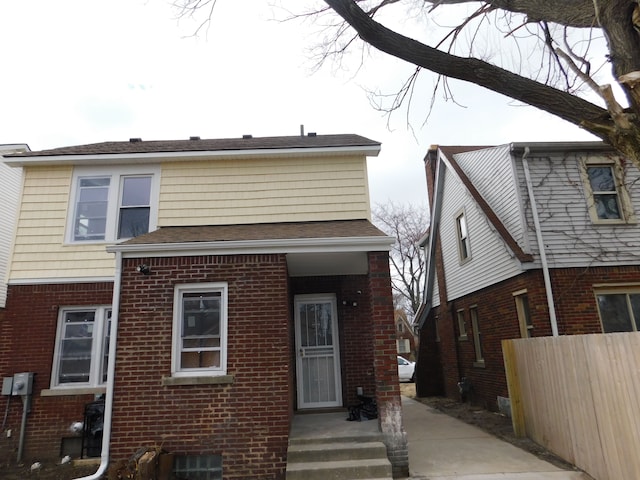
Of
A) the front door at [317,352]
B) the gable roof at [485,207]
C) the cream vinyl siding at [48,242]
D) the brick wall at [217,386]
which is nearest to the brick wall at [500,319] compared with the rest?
the gable roof at [485,207]

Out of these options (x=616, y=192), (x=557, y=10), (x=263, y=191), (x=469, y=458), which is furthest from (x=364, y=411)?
(x=616, y=192)

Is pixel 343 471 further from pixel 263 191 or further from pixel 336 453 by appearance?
pixel 263 191

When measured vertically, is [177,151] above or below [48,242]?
above

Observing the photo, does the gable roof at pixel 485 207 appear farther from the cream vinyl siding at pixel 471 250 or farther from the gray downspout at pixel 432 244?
the gray downspout at pixel 432 244

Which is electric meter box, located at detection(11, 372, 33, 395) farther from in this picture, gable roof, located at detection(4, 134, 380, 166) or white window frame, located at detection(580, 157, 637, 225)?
white window frame, located at detection(580, 157, 637, 225)

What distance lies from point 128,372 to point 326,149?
5.50 metres

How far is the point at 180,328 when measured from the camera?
6.74 metres

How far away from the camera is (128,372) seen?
6.48 m

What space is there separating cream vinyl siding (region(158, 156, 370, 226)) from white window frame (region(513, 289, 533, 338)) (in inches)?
171

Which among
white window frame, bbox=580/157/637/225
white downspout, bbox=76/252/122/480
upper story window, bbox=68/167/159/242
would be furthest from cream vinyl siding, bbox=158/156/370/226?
white window frame, bbox=580/157/637/225

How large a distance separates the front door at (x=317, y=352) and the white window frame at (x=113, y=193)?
3.64 meters

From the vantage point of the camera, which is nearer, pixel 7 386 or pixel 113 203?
pixel 7 386

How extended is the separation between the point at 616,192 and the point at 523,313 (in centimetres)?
344

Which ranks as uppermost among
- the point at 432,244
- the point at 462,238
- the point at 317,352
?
the point at 432,244
